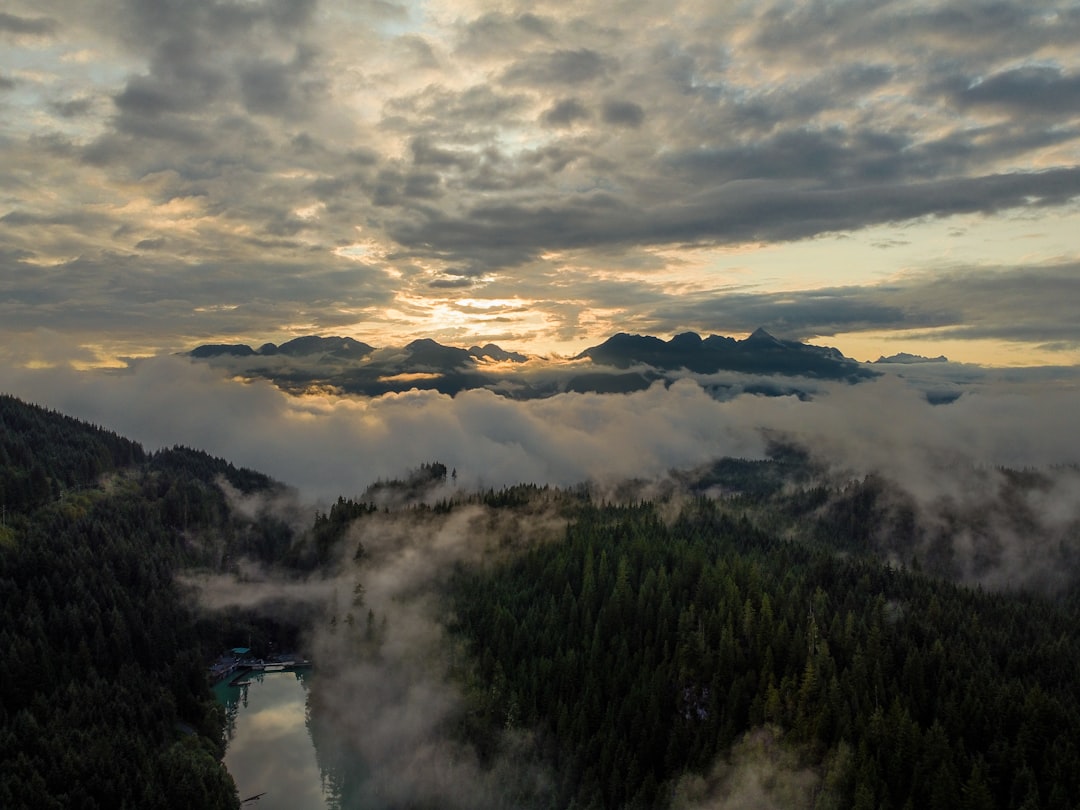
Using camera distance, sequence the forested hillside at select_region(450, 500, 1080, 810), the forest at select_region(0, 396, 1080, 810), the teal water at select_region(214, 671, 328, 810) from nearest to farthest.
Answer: the forested hillside at select_region(450, 500, 1080, 810)
the forest at select_region(0, 396, 1080, 810)
the teal water at select_region(214, 671, 328, 810)

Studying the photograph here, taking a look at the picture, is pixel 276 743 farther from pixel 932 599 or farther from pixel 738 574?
pixel 932 599

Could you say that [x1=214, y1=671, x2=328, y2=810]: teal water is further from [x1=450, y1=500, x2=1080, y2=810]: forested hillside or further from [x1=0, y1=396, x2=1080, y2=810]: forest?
[x1=450, y1=500, x2=1080, y2=810]: forested hillside

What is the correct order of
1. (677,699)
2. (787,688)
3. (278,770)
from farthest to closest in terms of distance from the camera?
(278,770)
(677,699)
(787,688)

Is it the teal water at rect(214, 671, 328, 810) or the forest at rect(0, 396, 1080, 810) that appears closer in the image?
the forest at rect(0, 396, 1080, 810)

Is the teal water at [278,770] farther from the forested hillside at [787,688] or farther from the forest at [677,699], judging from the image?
the forested hillside at [787,688]

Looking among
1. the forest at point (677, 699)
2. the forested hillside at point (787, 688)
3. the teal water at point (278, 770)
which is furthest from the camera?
the teal water at point (278, 770)

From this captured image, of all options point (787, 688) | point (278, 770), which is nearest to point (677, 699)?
point (787, 688)

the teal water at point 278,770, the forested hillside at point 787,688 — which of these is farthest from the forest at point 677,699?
the teal water at point 278,770

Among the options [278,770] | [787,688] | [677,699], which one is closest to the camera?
[787,688]

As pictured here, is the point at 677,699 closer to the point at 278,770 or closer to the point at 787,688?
the point at 787,688

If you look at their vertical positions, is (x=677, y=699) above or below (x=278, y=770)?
above

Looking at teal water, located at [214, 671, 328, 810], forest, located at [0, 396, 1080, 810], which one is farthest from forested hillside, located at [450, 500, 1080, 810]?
teal water, located at [214, 671, 328, 810]

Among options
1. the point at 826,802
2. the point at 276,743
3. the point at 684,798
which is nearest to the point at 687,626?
the point at 684,798
